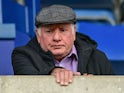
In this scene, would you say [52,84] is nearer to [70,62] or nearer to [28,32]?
[70,62]

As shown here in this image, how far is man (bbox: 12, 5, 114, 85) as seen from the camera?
132 inches

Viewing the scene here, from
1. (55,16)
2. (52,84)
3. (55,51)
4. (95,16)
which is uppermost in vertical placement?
(55,16)

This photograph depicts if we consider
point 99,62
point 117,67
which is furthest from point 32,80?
point 117,67

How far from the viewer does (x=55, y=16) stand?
11.1 feet

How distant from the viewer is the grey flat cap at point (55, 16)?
335cm

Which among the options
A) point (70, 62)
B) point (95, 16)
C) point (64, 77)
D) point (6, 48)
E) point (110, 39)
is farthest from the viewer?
point (95, 16)

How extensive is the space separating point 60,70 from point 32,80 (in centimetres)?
19

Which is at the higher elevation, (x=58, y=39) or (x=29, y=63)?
(x=58, y=39)

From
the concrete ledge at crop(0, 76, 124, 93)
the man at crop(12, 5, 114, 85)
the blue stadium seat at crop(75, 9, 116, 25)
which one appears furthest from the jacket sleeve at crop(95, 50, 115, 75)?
the blue stadium seat at crop(75, 9, 116, 25)

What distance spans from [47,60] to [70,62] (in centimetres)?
18

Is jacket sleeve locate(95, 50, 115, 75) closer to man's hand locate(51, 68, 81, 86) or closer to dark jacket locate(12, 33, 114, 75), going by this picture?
dark jacket locate(12, 33, 114, 75)

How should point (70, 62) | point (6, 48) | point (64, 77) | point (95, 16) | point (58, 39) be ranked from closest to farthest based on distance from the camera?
point (64, 77), point (58, 39), point (70, 62), point (6, 48), point (95, 16)

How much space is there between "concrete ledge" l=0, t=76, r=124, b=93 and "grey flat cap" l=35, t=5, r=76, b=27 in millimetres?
466

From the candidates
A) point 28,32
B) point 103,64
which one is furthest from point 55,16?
point 28,32
